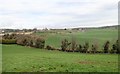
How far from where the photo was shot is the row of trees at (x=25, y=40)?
59.9 meters

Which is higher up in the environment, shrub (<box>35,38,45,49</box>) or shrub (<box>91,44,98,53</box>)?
shrub (<box>35,38,45,49</box>)

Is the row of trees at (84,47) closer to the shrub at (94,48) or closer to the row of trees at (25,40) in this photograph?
the shrub at (94,48)

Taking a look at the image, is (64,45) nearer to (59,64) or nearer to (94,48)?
(94,48)

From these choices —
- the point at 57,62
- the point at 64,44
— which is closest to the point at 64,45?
the point at 64,44

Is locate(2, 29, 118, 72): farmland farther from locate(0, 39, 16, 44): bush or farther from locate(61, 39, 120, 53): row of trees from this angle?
locate(0, 39, 16, 44): bush

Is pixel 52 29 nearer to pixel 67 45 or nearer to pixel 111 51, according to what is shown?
pixel 67 45

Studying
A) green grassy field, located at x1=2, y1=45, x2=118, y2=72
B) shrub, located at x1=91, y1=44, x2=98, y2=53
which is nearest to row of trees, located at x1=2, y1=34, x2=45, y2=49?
shrub, located at x1=91, y1=44, x2=98, y2=53

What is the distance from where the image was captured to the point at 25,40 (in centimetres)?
6266

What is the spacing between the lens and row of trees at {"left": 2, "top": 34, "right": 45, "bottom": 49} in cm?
5989

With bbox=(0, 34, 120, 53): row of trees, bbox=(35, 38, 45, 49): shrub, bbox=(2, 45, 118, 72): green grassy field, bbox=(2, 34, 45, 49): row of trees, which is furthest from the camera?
bbox=(2, 34, 45, 49): row of trees

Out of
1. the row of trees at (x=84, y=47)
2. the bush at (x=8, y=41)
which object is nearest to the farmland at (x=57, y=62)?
the row of trees at (x=84, y=47)

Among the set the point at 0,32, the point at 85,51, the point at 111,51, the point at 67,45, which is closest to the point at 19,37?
the point at 0,32

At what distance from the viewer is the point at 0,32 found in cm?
7144

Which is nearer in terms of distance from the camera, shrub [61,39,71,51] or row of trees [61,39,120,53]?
row of trees [61,39,120,53]
